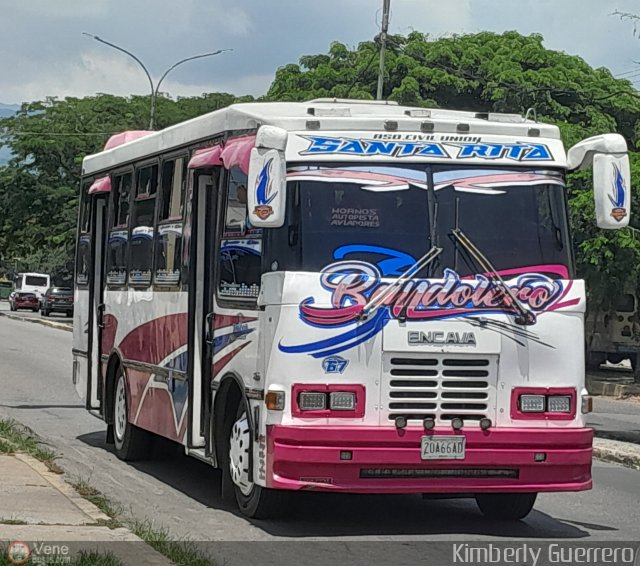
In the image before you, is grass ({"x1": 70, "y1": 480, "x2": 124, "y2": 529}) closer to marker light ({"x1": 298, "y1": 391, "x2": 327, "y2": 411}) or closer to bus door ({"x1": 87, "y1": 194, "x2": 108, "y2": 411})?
marker light ({"x1": 298, "y1": 391, "x2": 327, "y2": 411})

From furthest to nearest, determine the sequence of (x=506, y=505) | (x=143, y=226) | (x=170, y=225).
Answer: (x=143, y=226), (x=170, y=225), (x=506, y=505)

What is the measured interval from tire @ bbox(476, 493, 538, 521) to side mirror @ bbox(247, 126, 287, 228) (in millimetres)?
2949

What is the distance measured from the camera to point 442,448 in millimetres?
8891

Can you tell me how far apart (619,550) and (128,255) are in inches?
237

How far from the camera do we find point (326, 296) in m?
8.91

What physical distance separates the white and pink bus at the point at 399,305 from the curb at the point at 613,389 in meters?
16.4

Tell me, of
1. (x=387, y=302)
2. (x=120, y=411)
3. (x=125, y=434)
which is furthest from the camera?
(x=120, y=411)

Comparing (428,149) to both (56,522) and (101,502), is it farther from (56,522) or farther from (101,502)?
(56,522)

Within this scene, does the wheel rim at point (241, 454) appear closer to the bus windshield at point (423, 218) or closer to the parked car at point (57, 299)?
the bus windshield at point (423, 218)

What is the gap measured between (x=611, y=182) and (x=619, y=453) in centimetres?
569

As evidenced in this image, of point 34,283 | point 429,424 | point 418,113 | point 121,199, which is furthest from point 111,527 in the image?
point 34,283

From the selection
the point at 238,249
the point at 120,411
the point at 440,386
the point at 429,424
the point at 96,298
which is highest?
the point at 238,249

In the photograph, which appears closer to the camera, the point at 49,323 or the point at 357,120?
the point at 357,120

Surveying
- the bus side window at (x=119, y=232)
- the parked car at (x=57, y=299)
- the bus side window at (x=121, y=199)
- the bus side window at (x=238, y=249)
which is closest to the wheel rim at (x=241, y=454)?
the bus side window at (x=238, y=249)
